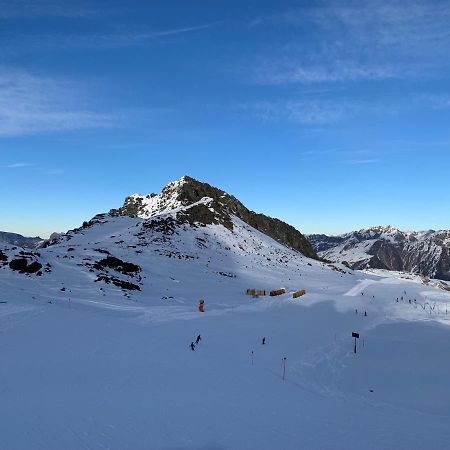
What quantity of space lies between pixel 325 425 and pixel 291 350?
12.7 metres

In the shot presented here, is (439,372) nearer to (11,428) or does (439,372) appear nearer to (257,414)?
(257,414)

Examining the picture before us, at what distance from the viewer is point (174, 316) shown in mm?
33875

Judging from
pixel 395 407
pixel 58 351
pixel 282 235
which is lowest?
pixel 395 407

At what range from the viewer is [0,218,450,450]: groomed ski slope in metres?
13.3

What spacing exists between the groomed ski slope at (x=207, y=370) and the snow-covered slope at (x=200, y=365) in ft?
0.30

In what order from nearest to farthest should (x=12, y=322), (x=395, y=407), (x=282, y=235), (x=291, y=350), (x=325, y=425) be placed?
(x=325, y=425) < (x=395, y=407) < (x=12, y=322) < (x=291, y=350) < (x=282, y=235)

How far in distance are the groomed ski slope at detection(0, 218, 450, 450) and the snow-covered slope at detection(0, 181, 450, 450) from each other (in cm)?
9

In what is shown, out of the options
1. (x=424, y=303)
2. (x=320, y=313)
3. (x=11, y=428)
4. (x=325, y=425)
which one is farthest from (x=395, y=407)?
(x=424, y=303)

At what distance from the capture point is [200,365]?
21.5 metres

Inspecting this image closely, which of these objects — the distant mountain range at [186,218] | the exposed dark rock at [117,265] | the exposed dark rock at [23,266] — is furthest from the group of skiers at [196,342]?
the distant mountain range at [186,218]

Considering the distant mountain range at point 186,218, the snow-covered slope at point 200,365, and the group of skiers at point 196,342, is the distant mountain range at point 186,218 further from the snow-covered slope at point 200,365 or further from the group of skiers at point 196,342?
the group of skiers at point 196,342

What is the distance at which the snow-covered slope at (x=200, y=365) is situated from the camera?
1343 centimetres

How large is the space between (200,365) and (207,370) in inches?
31.3

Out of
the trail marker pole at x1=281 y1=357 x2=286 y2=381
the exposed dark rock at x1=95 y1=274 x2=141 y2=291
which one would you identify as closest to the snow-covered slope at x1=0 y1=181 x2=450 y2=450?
the trail marker pole at x1=281 y1=357 x2=286 y2=381
